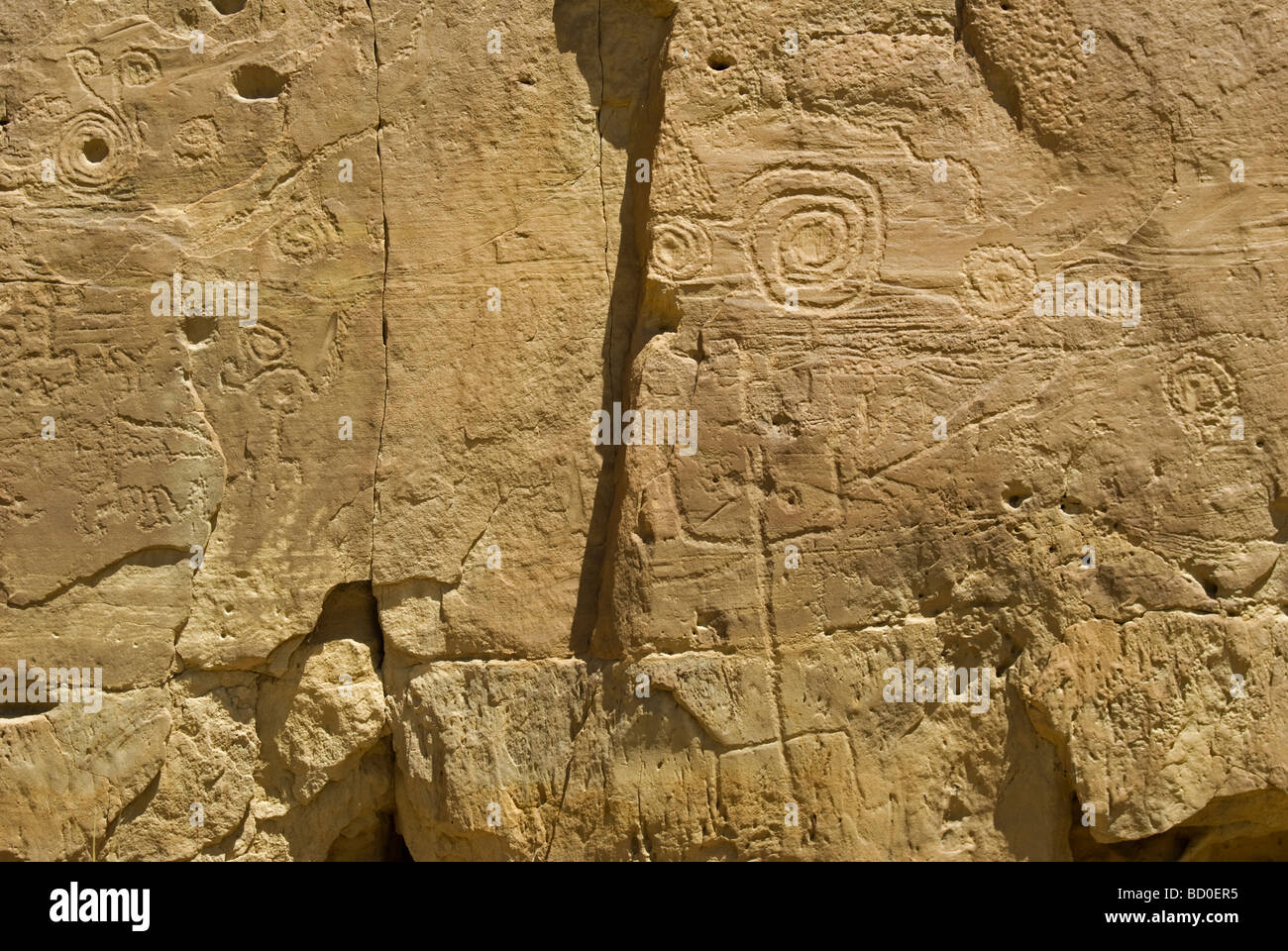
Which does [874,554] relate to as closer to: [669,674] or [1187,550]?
[669,674]

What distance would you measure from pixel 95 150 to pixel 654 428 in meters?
1.98

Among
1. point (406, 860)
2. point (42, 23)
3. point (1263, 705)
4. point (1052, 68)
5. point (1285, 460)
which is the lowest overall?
point (406, 860)

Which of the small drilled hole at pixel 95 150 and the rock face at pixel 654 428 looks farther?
the small drilled hole at pixel 95 150

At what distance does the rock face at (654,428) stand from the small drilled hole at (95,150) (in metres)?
0.02

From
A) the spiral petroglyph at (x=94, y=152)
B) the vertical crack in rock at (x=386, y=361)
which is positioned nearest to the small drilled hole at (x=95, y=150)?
the spiral petroglyph at (x=94, y=152)

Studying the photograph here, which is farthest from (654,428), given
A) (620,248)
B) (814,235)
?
(814,235)

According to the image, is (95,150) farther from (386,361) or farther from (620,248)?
(620,248)

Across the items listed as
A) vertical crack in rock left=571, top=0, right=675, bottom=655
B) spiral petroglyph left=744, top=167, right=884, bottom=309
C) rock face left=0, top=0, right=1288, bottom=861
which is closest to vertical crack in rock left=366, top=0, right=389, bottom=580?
rock face left=0, top=0, right=1288, bottom=861

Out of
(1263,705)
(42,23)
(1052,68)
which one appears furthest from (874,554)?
(42,23)

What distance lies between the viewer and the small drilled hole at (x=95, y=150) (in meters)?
3.72

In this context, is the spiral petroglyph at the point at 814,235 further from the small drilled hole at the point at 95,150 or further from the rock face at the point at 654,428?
the small drilled hole at the point at 95,150

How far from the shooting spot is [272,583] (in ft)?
12.1

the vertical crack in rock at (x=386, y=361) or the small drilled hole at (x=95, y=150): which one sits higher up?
the small drilled hole at (x=95, y=150)

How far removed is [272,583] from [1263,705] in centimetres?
307
